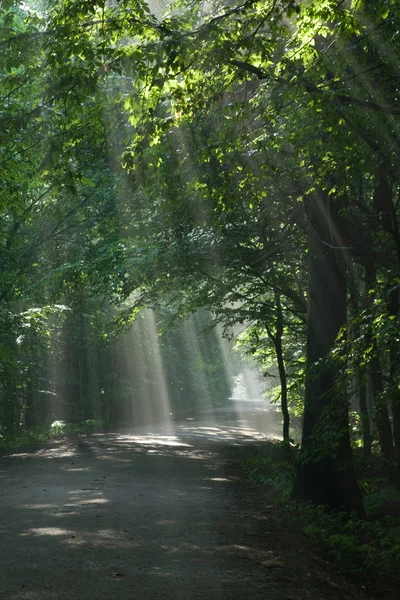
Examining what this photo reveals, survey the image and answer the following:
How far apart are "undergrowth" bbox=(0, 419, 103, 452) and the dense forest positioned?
276 centimetres

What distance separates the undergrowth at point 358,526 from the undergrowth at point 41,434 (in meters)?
10.8

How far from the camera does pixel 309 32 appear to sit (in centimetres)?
718

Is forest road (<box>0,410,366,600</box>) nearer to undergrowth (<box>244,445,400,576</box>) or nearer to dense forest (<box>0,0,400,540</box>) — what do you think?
undergrowth (<box>244,445,400,576</box>)

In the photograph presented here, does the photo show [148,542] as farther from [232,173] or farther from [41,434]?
[41,434]

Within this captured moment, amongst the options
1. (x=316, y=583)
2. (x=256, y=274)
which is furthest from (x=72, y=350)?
(x=316, y=583)

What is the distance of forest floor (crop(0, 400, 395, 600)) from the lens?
6.37m

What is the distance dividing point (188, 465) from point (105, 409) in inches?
866

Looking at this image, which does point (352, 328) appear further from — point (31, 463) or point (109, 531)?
point (31, 463)

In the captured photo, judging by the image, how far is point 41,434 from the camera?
1125 inches

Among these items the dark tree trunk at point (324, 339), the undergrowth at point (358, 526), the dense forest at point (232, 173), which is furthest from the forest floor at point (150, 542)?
the dense forest at point (232, 173)

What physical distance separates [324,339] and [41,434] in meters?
19.2

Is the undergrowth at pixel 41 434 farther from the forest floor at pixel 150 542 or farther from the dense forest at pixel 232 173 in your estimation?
the forest floor at pixel 150 542

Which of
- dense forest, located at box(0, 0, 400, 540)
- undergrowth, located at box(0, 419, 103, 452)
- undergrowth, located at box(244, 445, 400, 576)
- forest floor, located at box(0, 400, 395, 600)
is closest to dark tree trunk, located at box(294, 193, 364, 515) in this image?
dense forest, located at box(0, 0, 400, 540)

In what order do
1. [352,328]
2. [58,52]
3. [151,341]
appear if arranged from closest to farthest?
[58,52] → [352,328] → [151,341]
